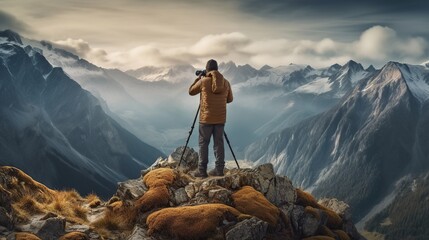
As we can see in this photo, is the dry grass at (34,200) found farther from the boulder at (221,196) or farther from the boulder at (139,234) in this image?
the boulder at (221,196)

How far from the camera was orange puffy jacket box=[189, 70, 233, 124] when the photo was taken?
29775 mm

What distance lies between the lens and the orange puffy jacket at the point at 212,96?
2977 cm

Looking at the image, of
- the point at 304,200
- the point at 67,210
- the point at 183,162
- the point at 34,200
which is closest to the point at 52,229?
the point at 34,200

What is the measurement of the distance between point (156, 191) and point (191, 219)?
4.27 meters

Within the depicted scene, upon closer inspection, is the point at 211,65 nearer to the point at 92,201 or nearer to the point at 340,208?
the point at 92,201

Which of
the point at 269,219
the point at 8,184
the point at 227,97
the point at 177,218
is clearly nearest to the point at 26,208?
the point at 8,184

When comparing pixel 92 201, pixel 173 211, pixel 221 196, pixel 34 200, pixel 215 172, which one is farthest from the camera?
pixel 215 172

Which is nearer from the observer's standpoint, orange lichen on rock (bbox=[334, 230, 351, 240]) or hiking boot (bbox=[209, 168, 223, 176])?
orange lichen on rock (bbox=[334, 230, 351, 240])

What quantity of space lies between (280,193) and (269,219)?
504cm

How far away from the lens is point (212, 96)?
30.0 metres

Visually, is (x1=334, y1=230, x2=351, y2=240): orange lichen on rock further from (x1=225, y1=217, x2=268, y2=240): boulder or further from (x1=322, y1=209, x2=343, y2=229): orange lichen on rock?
(x1=225, y1=217, x2=268, y2=240): boulder

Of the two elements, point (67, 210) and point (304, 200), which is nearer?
point (67, 210)

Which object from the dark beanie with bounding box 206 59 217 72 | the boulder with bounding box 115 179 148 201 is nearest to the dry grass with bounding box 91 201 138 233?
the boulder with bounding box 115 179 148 201

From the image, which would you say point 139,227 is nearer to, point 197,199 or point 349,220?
point 197,199
